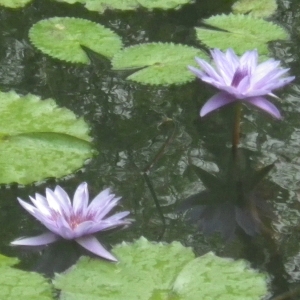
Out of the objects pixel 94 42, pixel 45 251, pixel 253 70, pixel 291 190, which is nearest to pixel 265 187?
pixel 291 190

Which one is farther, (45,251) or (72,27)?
(72,27)

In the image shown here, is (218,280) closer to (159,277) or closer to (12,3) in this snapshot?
(159,277)

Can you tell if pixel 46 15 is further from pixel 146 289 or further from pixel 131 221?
pixel 146 289

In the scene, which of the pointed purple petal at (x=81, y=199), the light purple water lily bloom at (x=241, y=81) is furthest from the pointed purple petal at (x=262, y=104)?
the pointed purple petal at (x=81, y=199)

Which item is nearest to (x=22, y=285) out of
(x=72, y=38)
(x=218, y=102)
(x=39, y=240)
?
(x=39, y=240)

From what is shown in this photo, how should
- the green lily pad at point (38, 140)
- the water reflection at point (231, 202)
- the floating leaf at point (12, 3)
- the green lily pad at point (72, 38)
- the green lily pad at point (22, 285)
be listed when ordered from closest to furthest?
the green lily pad at point (22, 285)
the water reflection at point (231, 202)
the green lily pad at point (38, 140)
the green lily pad at point (72, 38)
the floating leaf at point (12, 3)

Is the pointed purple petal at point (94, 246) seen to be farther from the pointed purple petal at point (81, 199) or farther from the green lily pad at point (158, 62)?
the green lily pad at point (158, 62)
